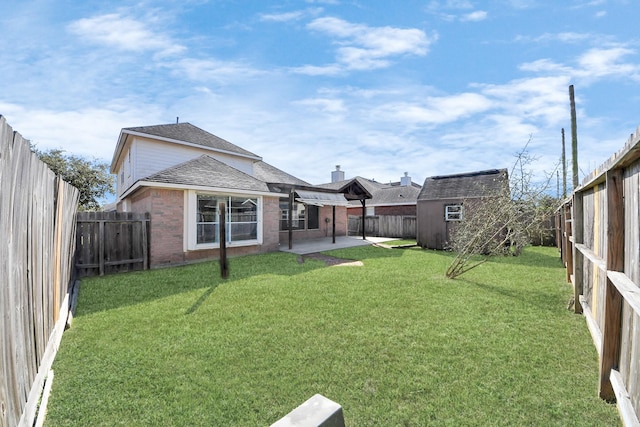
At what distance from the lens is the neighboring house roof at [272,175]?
16.8 m

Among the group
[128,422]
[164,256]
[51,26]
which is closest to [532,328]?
[128,422]

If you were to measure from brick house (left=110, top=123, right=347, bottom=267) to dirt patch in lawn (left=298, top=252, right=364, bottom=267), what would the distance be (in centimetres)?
208

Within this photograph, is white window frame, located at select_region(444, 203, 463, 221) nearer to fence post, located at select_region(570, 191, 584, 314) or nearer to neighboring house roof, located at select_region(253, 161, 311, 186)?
neighboring house roof, located at select_region(253, 161, 311, 186)

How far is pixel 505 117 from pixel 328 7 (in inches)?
343

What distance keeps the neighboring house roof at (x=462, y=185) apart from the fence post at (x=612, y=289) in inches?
480

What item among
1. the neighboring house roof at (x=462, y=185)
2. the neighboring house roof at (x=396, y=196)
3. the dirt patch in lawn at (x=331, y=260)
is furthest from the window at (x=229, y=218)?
the neighboring house roof at (x=396, y=196)

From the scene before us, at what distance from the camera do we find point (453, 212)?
611 inches

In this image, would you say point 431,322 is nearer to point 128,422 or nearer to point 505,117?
point 128,422

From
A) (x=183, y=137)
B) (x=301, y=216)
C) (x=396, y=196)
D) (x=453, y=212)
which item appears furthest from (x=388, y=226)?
(x=183, y=137)

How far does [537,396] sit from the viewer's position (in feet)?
9.54

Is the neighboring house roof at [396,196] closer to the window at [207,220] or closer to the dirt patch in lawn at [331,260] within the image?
the dirt patch in lawn at [331,260]

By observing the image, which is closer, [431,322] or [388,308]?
[431,322]

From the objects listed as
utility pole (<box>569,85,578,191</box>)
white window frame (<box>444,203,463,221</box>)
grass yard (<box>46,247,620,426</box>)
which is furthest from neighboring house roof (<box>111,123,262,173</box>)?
utility pole (<box>569,85,578,191</box>)

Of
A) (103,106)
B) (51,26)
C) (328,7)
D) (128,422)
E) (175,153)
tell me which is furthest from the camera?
(175,153)
